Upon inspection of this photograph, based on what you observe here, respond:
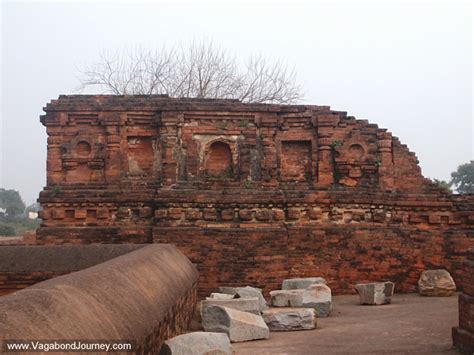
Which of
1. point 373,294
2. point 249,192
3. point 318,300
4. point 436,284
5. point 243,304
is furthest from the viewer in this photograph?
point 249,192

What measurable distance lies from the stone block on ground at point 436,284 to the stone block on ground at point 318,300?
2727 mm

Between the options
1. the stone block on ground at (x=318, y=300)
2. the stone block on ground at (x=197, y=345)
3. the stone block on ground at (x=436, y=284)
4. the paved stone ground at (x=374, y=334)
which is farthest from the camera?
the stone block on ground at (x=436, y=284)

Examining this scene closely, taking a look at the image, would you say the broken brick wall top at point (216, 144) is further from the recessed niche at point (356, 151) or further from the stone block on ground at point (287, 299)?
the stone block on ground at point (287, 299)

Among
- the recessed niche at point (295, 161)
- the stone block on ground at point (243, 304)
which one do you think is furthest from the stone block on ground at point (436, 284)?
the stone block on ground at point (243, 304)

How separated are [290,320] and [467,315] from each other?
2.24m

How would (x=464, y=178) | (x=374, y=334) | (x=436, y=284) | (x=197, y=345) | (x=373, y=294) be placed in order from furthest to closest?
(x=464, y=178), (x=436, y=284), (x=373, y=294), (x=374, y=334), (x=197, y=345)

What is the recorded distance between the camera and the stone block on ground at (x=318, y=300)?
7.93 m

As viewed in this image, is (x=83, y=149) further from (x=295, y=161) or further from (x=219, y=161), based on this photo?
(x=295, y=161)

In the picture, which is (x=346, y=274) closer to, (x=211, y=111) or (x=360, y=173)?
(x=360, y=173)

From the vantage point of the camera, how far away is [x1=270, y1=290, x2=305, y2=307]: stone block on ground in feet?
26.2

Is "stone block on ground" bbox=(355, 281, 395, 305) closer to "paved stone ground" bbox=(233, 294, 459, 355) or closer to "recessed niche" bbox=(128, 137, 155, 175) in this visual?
"paved stone ground" bbox=(233, 294, 459, 355)

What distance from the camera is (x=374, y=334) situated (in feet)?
20.8

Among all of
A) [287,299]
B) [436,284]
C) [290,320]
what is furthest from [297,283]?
[436,284]

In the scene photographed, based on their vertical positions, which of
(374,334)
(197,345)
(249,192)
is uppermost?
(249,192)
